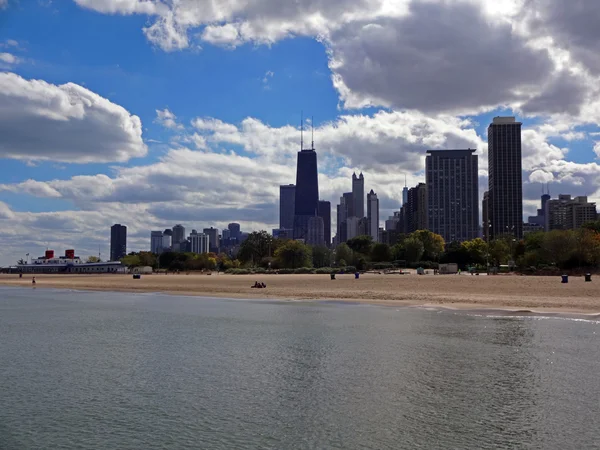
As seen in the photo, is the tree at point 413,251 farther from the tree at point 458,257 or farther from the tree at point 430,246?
the tree at point 430,246

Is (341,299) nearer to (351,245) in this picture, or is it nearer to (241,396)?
(241,396)

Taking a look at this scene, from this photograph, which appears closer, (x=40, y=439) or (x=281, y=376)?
(x=40, y=439)

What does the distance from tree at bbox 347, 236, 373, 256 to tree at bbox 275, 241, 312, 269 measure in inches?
807

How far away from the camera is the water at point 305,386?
15.3 meters

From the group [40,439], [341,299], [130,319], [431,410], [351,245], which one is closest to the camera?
[40,439]

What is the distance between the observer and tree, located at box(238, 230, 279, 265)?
173875mm

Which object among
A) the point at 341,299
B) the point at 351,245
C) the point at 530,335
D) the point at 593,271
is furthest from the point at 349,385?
the point at 351,245

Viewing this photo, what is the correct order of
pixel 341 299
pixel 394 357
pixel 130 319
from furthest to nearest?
pixel 341 299
pixel 130 319
pixel 394 357

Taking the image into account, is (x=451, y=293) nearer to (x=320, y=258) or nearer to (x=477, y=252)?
(x=477, y=252)

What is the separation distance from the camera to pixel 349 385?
20719 millimetres

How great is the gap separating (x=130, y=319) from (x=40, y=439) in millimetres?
29962

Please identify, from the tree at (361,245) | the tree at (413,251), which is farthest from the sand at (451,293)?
the tree at (361,245)

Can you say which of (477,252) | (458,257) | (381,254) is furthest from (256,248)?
(477,252)

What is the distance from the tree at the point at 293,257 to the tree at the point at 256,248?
20812 mm
